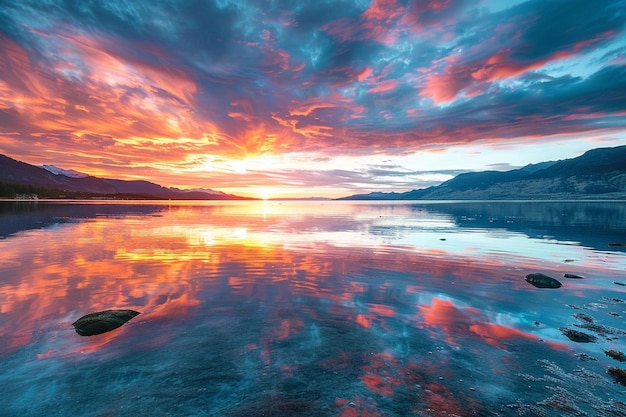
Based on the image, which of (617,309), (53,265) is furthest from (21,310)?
(617,309)

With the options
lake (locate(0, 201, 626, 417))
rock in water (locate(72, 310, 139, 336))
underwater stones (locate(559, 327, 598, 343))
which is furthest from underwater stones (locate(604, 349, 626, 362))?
rock in water (locate(72, 310, 139, 336))

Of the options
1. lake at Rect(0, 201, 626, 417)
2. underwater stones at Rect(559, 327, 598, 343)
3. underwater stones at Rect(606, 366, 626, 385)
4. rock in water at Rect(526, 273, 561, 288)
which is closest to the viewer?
lake at Rect(0, 201, 626, 417)

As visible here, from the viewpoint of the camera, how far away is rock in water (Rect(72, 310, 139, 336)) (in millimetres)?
13539

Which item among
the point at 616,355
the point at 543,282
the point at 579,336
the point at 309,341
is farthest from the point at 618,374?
the point at 543,282

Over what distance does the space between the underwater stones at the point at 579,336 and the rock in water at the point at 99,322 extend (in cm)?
1948

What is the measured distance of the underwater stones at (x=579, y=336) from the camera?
1310 cm

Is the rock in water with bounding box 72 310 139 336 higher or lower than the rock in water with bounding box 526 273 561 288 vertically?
higher

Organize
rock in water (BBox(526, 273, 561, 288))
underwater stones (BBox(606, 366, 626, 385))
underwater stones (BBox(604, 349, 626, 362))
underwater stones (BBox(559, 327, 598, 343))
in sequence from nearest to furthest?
underwater stones (BBox(606, 366, 626, 385)) → underwater stones (BBox(604, 349, 626, 362)) → underwater stones (BBox(559, 327, 598, 343)) → rock in water (BBox(526, 273, 561, 288))

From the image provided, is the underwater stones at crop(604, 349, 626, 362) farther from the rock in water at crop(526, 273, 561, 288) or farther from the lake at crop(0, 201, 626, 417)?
the rock in water at crop(526, 273, 561, 288)

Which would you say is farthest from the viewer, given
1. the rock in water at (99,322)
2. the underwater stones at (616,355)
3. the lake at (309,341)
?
the rock in water at (99,322)

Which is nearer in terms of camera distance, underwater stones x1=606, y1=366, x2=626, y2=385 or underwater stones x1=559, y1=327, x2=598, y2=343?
underwater stones x1=606, y1=366, x2=626, y2=385

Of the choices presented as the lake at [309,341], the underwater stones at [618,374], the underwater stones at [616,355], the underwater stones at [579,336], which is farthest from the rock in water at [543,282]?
the underwater stones at [618,374]

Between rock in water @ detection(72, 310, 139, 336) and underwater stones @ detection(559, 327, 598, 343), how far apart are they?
1948cm

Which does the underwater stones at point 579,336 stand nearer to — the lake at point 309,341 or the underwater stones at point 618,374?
the lake at point 309,341
